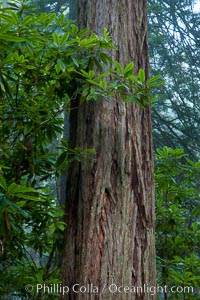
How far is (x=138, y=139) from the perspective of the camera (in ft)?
7.32

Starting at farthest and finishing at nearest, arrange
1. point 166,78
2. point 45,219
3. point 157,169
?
point 166,78 < point 157,169 < point 45,219

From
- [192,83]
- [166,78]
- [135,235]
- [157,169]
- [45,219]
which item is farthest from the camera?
[166,78]

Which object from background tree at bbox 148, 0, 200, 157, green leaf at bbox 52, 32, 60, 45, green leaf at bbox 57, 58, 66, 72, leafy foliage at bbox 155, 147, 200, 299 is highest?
background tree at bbox 148, 0, 200, 157

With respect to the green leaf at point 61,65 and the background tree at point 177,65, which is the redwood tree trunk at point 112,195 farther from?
the background tree at point 177,65

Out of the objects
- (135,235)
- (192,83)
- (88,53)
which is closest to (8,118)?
(88,53)

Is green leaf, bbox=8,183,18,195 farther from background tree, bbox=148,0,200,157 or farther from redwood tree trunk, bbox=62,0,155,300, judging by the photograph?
background tree, bbox=148,0,200,157

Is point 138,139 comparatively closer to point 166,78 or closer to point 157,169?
point 157,169

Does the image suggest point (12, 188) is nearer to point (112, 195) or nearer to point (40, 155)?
point (112, 195)

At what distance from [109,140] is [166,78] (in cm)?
507

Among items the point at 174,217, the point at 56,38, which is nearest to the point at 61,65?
the point at 56,38

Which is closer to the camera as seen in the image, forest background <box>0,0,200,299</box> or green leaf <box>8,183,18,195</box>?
green leaf <box>8,183,18,195</box>

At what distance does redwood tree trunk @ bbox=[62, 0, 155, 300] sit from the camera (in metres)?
2.00

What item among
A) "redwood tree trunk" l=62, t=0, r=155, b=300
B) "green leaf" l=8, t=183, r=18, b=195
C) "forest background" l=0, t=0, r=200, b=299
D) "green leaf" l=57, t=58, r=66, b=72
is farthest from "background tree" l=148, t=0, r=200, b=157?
"green leaf" l=8, t=183, r=18, b=195

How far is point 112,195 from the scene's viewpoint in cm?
209
